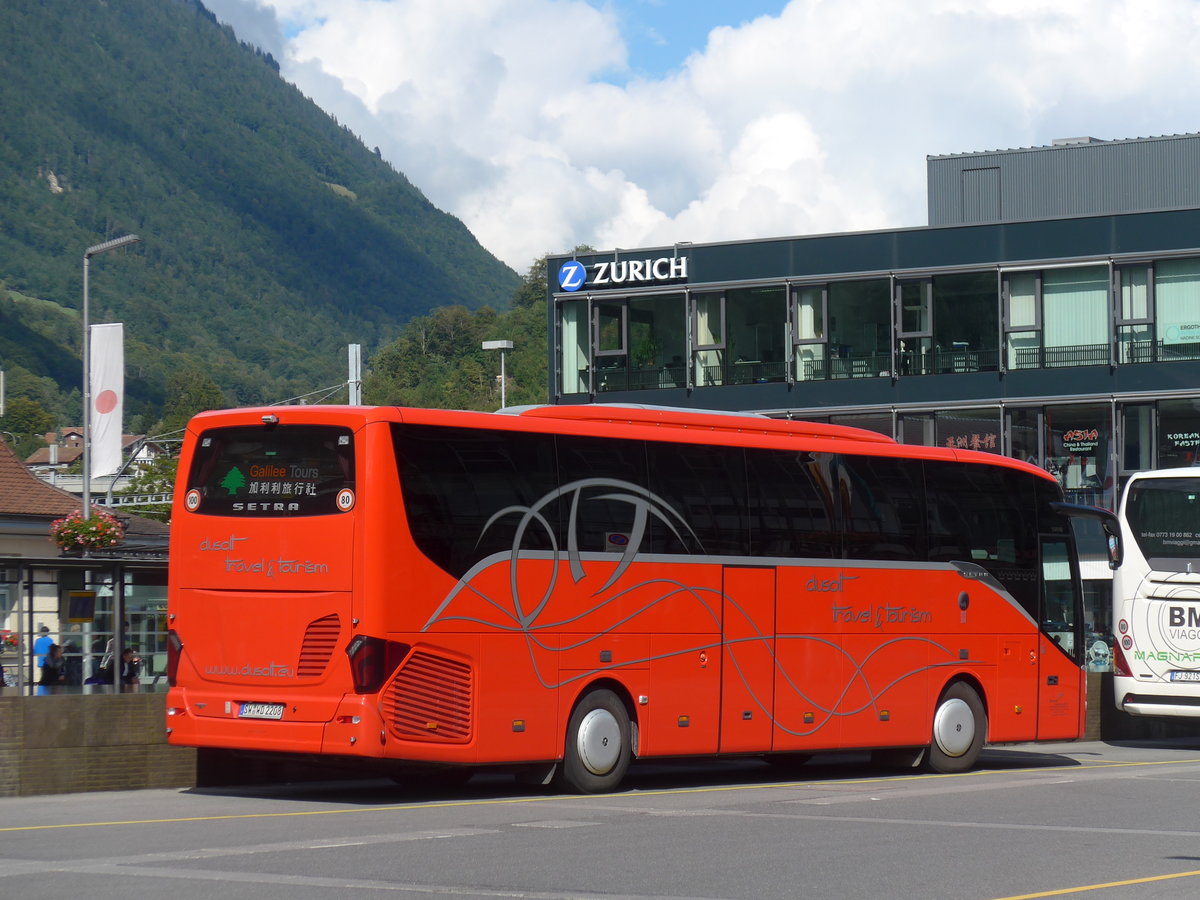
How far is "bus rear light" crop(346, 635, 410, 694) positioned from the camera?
14633mm

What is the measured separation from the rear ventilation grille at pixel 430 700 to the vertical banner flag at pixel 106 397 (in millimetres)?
A: 28438

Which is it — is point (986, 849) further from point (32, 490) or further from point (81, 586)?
point (32, 490)

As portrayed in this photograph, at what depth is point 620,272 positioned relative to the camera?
48.7 metres

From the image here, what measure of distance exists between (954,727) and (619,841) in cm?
889

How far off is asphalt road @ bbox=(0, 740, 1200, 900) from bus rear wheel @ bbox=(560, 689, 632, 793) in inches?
12.6

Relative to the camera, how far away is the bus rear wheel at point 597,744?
16.3 meters

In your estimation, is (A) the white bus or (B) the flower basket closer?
(B) the flower basket

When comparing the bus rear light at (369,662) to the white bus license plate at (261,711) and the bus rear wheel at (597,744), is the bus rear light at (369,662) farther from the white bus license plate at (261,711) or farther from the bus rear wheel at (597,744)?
the bus rear wheel at (597,744)

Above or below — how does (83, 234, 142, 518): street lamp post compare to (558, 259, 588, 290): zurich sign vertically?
below

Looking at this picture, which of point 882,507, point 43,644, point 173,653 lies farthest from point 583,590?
point 43,644

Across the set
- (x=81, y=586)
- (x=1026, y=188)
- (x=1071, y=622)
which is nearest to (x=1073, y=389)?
(x=1026, y=188)

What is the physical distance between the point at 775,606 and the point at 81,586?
6.73m

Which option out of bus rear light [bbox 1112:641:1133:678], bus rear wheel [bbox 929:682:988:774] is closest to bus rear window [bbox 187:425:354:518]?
bus rear wheel [bbox 929:682:988:774]

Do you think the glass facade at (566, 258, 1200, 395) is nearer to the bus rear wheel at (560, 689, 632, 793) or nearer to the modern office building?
the modern office building
